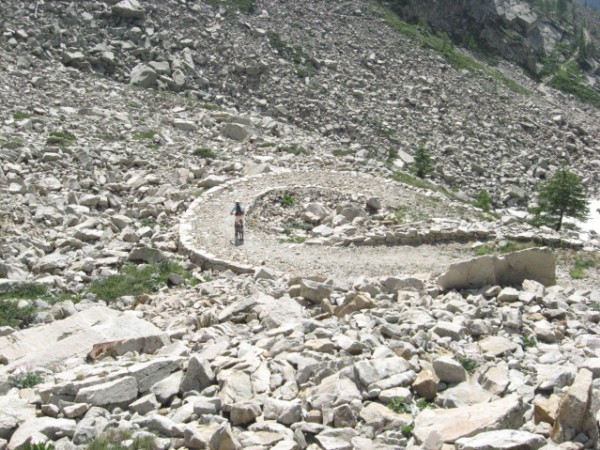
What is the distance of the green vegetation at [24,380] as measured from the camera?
11203 mm

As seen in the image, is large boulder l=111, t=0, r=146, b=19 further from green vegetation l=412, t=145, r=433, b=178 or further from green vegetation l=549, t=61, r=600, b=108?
green vegetation l=549, t=61, r=600, b=108

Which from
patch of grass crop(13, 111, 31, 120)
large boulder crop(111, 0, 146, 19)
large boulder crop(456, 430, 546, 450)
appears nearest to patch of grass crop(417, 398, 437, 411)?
large boulder crop(456, 430, 546, 450)

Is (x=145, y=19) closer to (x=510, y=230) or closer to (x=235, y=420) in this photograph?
(x=510, y=230)

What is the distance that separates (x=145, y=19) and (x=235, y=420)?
52382mm

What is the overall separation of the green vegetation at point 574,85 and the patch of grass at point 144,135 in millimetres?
71998

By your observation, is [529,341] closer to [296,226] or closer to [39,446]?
[39,446]

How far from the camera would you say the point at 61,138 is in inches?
1280

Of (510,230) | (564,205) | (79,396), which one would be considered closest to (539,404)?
(79,396)

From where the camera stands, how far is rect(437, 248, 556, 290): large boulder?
55.2ft

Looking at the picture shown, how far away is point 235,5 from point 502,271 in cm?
5500

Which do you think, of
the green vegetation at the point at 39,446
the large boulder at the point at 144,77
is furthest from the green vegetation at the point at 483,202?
the green vegetation at the point at 39,446

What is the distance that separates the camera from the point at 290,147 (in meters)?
38.4

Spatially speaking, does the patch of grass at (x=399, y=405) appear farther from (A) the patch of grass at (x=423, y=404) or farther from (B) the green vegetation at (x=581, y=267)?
(B) the green vegetation at (x=581, y=267)

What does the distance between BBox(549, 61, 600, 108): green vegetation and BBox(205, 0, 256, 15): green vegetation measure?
156ft
